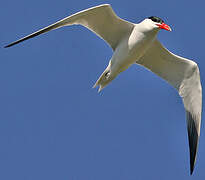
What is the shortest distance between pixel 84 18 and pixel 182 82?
9.89 ft

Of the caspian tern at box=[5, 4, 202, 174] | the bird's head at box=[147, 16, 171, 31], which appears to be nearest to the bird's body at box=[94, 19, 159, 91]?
the caspian tern at box=[5, 4, 202, 174]

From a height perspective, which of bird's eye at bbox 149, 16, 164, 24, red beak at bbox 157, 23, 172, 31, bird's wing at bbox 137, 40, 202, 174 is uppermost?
bird's eye at bbox 149, 16, 164, 24

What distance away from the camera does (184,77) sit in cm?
1316

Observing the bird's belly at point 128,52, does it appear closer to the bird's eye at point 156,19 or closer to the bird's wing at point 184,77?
the bird's eye at point 156,19

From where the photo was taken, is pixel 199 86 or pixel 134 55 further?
pixel 199 86

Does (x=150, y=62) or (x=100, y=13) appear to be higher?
(x=100, y=13)

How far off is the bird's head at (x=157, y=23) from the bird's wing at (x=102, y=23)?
612 mm

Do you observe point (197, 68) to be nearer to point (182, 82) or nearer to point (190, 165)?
point (182, 82)

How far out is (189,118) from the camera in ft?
43.1

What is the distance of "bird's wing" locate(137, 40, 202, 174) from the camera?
12953 mm

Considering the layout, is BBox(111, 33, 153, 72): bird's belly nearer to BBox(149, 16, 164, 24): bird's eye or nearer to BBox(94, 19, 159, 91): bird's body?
BBox(94, 19, 159, 91): bird's body

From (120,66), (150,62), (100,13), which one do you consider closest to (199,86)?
(150,62)

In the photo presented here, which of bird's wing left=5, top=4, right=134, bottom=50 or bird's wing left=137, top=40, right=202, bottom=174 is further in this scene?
bird's wing left=137, top=40, right=202, bottom=174

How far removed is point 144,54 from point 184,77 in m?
1.07
